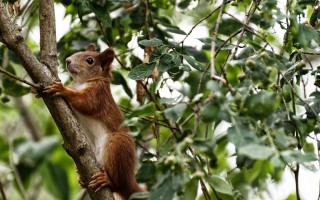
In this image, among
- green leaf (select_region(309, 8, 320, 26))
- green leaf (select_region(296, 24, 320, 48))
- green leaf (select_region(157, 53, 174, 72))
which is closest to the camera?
green leaf (select_region(296, 24, 320, 48))

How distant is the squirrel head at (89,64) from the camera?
541cm

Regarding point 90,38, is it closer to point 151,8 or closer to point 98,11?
point 151,8

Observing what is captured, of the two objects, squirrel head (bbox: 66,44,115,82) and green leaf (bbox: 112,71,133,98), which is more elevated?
squirrel head (bbox: 66,44,115,82)

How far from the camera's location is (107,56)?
5.41 m

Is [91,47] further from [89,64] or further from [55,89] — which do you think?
[55,89]

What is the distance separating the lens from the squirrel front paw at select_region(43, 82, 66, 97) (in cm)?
387

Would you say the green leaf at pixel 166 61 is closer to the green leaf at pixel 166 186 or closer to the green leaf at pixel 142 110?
the green leaf at pixel 142 110

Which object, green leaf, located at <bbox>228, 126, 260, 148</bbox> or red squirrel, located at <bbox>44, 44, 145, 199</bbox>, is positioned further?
red squirrel, located at <bbox>44, 44, 145, 199</bbox>

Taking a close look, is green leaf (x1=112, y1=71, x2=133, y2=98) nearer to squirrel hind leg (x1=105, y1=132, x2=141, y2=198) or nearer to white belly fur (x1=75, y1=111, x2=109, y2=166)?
white belly fur (x1=75, y1=111, x2=109, y2=166)

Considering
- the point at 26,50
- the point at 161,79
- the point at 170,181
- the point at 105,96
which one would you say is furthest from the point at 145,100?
the point at 170,181

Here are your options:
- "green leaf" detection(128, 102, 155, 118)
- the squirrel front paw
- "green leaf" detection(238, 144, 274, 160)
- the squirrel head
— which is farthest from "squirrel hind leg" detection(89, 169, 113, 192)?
"green leaf" detection(238, 144, 274, 160)

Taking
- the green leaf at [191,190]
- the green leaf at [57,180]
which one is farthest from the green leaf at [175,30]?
the green leaf at [191,190]

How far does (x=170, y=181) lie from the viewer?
2.54 meters

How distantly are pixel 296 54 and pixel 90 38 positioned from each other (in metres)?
2.33
